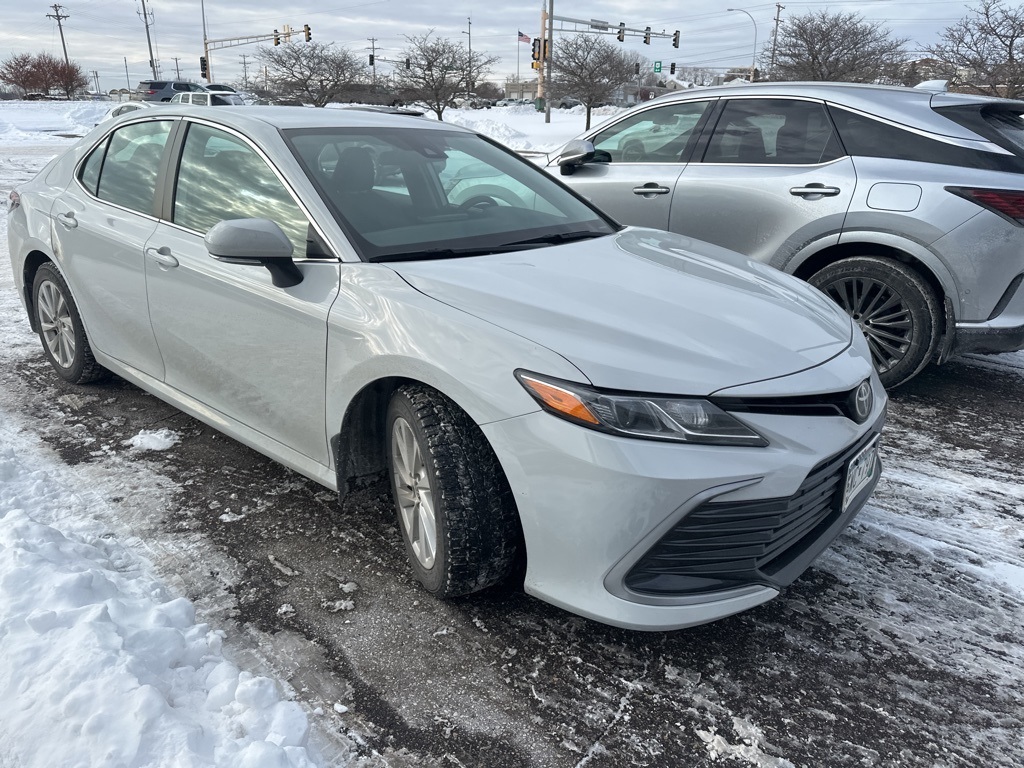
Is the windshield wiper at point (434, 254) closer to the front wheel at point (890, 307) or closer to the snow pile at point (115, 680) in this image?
the snow pile at point (115, 680)

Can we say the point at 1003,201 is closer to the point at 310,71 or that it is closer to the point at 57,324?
the point at 57,324

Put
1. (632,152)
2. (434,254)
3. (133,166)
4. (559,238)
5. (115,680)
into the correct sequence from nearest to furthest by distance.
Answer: (115,680) < (434,254) < (559,238) < (133,166) < (632,152)

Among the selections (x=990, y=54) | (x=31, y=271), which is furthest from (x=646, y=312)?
(x=990, y=54)

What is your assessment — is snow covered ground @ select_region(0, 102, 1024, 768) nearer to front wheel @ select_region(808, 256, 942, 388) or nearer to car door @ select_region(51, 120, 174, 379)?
car door @ select_region(51, 120, 174, 379)

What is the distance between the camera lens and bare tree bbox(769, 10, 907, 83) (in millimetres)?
25297

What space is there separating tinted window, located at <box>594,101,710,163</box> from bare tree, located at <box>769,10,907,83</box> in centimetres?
2234

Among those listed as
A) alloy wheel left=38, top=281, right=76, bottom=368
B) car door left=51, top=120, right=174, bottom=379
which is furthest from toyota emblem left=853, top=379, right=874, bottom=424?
alloy wheel left=38, top=281, right=76, bottom=368

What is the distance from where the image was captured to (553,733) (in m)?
2.10

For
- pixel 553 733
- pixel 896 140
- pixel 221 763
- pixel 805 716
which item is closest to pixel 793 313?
pixel 805 716

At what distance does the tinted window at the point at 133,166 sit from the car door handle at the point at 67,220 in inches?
6.8

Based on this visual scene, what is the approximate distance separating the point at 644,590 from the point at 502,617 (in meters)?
0.59

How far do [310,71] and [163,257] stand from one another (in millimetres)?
40583

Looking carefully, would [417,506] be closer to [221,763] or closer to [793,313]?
[221,763]

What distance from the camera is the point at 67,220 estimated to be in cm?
400
